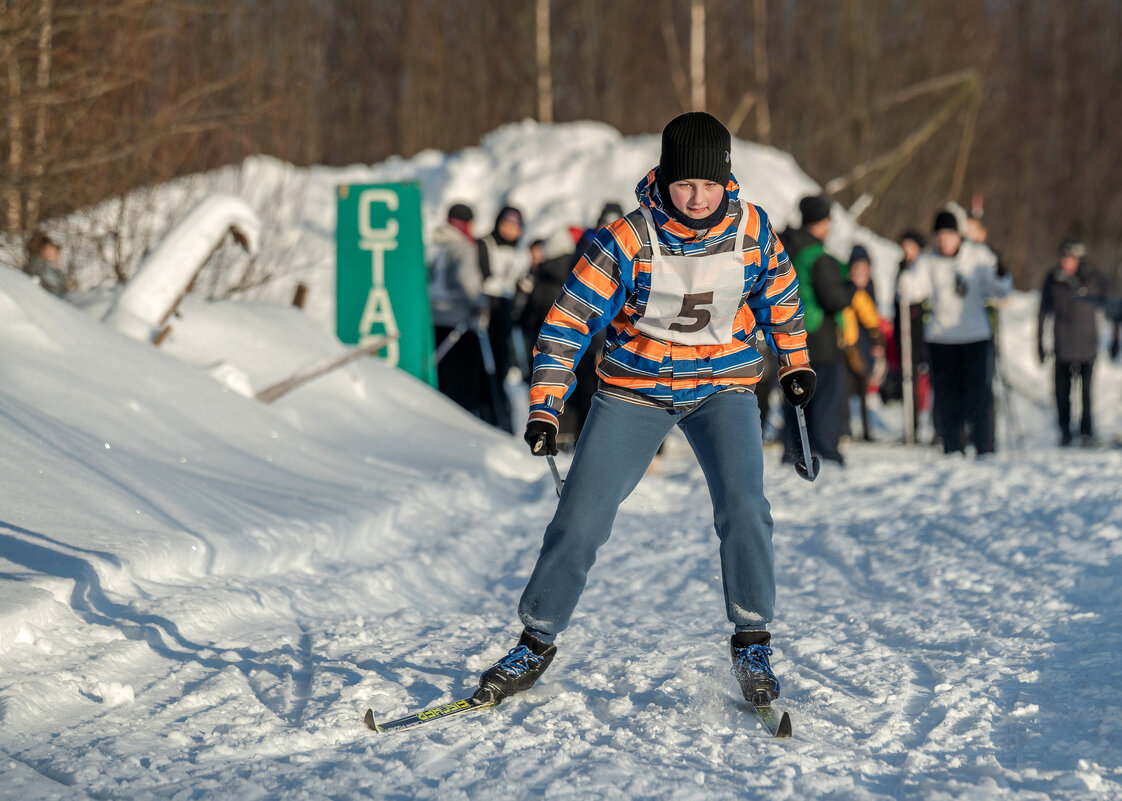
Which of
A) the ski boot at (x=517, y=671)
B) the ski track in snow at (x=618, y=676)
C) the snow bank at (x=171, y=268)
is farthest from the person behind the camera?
the snow bank at (x=171, y=268)

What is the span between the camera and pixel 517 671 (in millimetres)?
3443

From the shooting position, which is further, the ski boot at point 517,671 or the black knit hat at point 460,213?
the black knit hat at point 460,213

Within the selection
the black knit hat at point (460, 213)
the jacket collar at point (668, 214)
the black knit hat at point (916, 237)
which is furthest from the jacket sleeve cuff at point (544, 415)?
the black knit hat at point (916, 237)

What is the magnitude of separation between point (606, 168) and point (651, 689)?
1838 centimetres

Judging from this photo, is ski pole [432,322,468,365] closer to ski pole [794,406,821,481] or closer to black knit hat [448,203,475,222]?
black knit hat [448,203,475,222]

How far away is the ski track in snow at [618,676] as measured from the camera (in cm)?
283

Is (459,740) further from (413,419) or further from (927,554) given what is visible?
(413,419)

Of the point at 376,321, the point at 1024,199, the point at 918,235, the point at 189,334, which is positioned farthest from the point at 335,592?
the point at 1024,199

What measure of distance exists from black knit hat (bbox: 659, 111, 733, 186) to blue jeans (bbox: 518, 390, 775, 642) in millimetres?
640

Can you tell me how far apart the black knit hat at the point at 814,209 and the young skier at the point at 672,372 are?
502 centimetres

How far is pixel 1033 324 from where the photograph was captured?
1884cm

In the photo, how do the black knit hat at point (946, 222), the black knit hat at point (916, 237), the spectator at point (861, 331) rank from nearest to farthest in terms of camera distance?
the black knit hat at point (946, 222) < the spectator at point (861, 331) < the black knit hat at point (916, 237)

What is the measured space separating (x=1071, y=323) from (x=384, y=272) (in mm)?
5730

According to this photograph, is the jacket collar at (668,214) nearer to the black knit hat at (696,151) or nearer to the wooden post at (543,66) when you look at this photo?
the black knit hat at (696,151)
